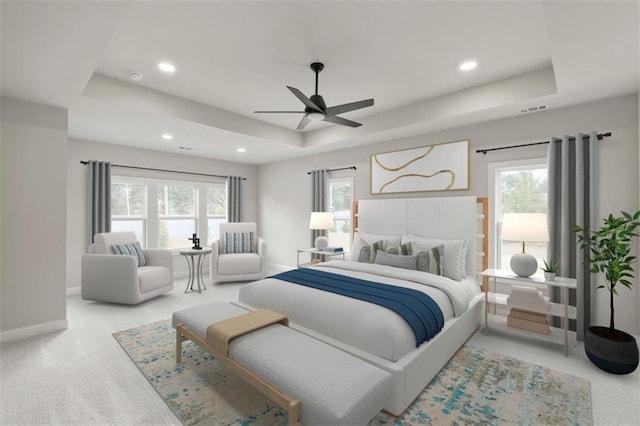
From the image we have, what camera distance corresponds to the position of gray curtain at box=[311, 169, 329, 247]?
19.0ft

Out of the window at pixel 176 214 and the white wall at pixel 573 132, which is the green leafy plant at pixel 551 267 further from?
the window at pixel 176 214

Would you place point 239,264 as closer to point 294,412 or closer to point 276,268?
point 276,268

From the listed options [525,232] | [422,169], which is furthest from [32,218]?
[525,232]

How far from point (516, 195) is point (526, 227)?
0.92 meters

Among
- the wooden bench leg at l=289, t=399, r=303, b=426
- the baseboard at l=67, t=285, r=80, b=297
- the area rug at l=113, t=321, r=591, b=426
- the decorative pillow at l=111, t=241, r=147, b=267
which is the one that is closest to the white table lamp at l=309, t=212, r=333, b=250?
the decorative pillow at l=111, t=241, r=147, b=267

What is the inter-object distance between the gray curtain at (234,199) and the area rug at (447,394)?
4142 millimetres

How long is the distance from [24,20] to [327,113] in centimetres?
222

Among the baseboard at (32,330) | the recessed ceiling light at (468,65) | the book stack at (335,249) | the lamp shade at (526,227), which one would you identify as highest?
the recessed ceiling light at (468,65)

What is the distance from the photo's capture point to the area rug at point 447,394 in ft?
6.47

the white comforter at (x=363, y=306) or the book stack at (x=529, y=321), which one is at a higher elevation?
the white comforter at (x=363, y=306)

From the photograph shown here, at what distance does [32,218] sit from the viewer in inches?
126

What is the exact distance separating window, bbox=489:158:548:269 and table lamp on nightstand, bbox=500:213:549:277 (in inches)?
27.4

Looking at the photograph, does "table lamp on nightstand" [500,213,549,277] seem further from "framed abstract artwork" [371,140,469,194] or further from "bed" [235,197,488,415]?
"framed abstract artwork" [371,140,469,194]

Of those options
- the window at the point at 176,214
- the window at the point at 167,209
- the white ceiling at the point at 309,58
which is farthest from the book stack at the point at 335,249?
the window at the point at 176,214
